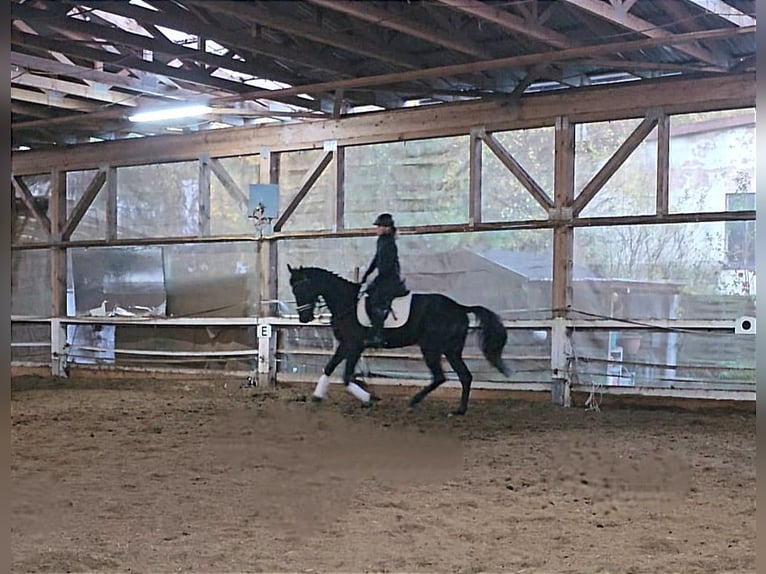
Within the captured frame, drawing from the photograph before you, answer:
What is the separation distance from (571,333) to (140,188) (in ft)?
14.5

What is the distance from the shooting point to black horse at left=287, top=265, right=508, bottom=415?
551cm

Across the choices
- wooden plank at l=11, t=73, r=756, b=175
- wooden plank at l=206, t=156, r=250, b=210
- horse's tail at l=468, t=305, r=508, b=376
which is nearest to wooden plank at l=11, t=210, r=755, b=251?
wooden plank at l=206, t=156, r=250, b=210

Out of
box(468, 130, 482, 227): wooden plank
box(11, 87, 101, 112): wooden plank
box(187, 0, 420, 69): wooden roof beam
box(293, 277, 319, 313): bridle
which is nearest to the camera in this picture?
box(187, 0, 420, 69): wooden roof beam

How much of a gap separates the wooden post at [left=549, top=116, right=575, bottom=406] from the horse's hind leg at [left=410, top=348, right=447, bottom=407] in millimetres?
866

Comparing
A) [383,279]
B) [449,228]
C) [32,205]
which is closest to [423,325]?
[383,279]

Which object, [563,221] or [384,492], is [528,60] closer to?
[563,221]

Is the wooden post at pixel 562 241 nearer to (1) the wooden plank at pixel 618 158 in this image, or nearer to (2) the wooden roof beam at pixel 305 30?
(1) the wooden plank at pixel 618 158

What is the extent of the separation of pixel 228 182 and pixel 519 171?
9.09 ft

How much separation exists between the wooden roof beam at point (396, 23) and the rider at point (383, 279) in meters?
1.74

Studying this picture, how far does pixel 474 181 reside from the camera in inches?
244

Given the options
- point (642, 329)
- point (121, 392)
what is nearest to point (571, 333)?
point (642, 329)

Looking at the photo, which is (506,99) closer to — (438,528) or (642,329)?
(642,329)

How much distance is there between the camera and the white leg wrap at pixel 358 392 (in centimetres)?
582

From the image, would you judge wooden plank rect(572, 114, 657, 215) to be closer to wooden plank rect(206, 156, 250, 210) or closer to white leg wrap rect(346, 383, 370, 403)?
white leg wrap rect(346, 383, 370, 403)
